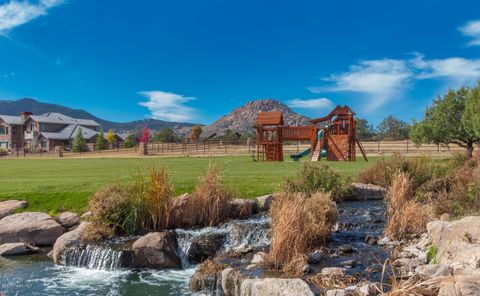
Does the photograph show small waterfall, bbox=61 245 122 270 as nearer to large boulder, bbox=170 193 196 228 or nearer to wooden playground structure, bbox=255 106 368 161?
large boulder, bbox=170 193 196 228

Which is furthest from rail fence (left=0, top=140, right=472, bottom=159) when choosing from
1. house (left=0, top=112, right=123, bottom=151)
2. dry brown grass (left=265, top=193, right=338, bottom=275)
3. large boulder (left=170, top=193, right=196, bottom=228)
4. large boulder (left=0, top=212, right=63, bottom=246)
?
dry brown grass (left=265, top=193, right=338, bottom=275)

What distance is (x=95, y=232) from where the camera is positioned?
36.4ft

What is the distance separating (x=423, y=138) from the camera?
3528 centimetres

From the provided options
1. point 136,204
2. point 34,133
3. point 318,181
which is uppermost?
Answer: point 34,133

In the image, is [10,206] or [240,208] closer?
[240,208]

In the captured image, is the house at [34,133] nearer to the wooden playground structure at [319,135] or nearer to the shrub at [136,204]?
the wooden playground structure at [319,135]

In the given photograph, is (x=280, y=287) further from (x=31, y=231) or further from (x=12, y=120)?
(x=12, y=120)

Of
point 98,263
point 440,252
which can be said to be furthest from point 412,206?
point 98,263

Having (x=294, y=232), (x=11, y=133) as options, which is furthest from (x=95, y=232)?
(x=11, y=133)

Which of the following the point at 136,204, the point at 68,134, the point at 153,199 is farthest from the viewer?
the point at 68,134

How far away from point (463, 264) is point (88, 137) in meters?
85.2

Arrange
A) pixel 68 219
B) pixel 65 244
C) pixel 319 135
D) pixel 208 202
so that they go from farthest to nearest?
pixel 319 135, pixel 68 219, pixel 208 202, pixel 65 244

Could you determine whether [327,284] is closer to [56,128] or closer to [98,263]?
[98,263]

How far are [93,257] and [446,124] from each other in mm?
31659
